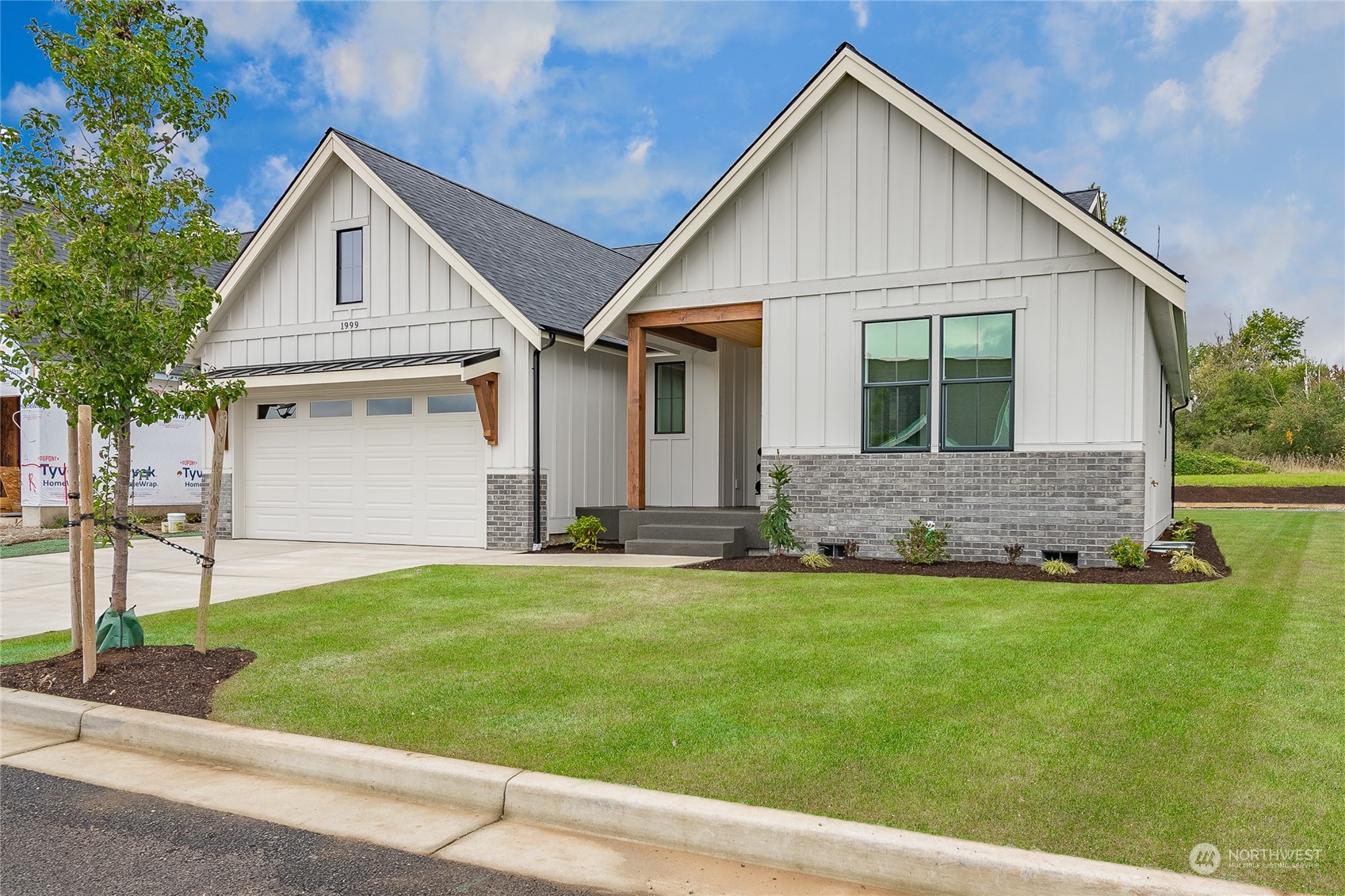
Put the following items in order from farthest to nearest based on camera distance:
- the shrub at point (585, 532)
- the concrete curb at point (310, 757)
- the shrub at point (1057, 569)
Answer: the shrub at point (585, 532) → the shrub at point (1057, 569) → the concrete curb at point (310, 757)

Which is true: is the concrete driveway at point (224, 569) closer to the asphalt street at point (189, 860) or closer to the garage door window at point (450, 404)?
the garage door window at point (450, 404)

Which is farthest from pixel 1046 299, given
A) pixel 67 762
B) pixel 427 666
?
pixel 67 762

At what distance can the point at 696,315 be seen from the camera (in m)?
13.8

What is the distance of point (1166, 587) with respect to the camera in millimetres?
9508

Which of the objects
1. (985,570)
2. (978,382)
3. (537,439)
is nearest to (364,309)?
(537,439)

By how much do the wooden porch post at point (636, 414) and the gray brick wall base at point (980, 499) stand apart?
8.13 ft

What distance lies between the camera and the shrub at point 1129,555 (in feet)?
35.2

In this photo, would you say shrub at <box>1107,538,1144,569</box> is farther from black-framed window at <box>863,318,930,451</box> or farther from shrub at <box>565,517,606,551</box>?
shrub at <box>565,517,606,551</box>

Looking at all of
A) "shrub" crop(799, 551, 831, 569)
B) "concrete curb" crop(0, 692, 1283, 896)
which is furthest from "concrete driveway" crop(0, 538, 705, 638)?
"concrete curb" crop(0, 692, 1283, 896)

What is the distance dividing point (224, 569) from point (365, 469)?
4210 mm

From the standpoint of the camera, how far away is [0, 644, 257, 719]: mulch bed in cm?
582

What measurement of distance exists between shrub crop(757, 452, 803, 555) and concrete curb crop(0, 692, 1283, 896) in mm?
8478

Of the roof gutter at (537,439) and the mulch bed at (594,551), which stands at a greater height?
the roof gutter at (537,439)

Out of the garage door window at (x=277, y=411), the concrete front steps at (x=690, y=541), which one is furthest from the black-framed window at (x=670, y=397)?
the garage door window at (x=277, y=411)
